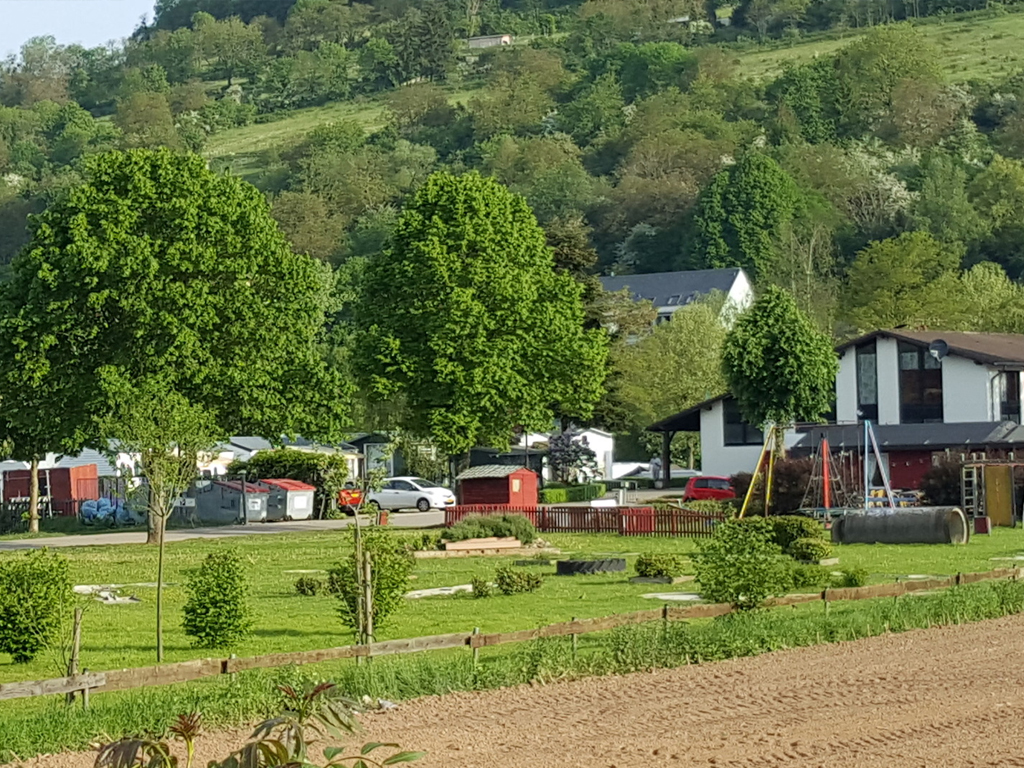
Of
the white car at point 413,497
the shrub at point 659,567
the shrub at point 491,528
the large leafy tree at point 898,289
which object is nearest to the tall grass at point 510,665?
the shrub at point 659,567

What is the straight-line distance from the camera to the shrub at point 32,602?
2233cm

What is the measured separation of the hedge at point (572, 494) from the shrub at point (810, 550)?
3020 cm

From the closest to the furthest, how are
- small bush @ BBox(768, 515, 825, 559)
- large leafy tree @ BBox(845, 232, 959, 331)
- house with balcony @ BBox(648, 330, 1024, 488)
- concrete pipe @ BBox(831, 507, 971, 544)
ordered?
small bush @ BBox(768, 515, 825, 559) < concrete pipe @ BBox(831, 507, 971, 544) < house with balcony @ BBox(648, 330, 1024, 488) < large leafy tree @ BBox(845, 232, 959, 331)

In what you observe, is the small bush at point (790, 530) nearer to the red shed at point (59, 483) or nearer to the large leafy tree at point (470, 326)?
the large leafy tree at point (470, 326)

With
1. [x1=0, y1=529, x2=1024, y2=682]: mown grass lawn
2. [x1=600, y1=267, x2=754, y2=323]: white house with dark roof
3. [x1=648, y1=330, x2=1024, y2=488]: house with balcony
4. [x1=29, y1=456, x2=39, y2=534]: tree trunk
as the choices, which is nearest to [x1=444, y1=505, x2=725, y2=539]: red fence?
[x1=0, y1=529, x2=1024, y2=682]: mown grass lawn

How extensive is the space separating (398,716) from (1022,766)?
6196 millimetres

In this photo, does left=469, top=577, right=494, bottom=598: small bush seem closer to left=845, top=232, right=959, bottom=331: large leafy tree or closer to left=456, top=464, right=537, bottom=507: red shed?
left=456, top=464, right=537, bottom=507: red shed

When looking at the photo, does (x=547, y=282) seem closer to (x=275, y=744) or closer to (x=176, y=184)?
(x=176, y=184)

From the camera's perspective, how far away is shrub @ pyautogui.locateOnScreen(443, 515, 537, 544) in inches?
1714

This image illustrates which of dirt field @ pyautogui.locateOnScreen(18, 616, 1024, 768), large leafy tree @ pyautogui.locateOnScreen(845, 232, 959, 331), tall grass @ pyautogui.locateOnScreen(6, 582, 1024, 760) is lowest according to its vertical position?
dirt field @ pyautogui.locateOnScreen(18, 616, 1024, 768)

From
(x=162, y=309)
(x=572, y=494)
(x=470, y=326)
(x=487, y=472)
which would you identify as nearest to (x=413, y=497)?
(x=572, y=494)

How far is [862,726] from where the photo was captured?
1634 cm

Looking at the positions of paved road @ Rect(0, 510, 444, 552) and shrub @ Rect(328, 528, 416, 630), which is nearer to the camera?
shrub @ Rect(328, 528, 416, 630)

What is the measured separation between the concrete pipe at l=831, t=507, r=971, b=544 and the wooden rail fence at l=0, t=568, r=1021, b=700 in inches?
691
